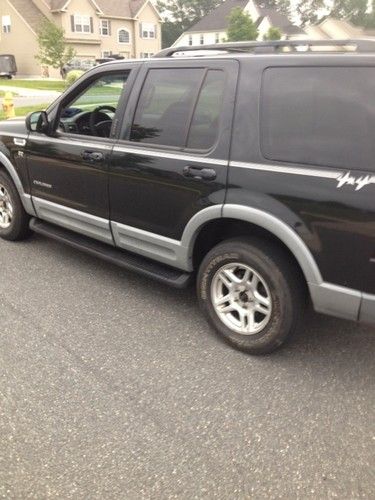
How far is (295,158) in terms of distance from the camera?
2.78 m

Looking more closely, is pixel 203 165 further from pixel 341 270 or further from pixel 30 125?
pixel 30 125

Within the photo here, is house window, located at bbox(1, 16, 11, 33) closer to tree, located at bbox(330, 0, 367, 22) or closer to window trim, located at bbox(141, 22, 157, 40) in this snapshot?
window trim, located at bbox(141, 22, 157, 40)

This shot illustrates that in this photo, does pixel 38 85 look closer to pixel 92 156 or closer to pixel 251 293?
pixel 92 156

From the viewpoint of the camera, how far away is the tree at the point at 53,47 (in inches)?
1437

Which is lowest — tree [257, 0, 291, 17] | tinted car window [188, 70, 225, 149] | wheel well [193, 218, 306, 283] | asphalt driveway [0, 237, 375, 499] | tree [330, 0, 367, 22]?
asphalt driveway [0, 237, 375, 499]

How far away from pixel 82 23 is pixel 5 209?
47.1 meters

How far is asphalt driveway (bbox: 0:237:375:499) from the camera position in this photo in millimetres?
2279

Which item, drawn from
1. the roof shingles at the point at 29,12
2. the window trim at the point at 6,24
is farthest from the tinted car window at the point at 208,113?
the window trim at the point at 6,24

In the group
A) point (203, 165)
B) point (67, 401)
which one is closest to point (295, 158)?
point (203, 165)

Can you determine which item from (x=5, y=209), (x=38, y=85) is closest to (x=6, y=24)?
(x=38, y=85)

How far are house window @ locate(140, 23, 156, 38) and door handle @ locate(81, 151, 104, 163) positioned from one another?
5409 cm

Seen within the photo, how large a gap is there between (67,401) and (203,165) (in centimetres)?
166

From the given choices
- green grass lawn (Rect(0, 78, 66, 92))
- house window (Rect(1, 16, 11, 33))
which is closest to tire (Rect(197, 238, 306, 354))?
green grass lawn (Rect(0, 78, 66, 92))

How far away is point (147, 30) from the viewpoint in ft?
176
